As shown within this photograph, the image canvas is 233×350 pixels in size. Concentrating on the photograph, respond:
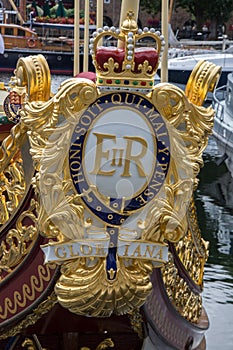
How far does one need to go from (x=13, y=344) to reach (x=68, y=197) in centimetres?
96

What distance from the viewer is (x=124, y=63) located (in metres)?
3.74

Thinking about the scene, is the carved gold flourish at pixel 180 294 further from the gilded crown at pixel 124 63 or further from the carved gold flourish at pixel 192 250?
the gilded crown at pixel 124 63

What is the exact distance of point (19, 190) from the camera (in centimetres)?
423

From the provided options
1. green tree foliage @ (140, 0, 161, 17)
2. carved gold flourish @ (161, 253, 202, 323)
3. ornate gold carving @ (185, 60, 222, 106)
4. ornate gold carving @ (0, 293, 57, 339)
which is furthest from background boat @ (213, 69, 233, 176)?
green tree foliage @ (140, 0, 161, 17)

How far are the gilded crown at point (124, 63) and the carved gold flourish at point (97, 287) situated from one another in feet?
2.55

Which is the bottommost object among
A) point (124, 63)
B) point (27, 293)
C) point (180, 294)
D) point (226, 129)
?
point (226, 129)

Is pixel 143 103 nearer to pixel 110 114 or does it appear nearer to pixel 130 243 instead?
pixel 110 114

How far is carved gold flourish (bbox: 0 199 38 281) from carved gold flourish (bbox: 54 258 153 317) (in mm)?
330

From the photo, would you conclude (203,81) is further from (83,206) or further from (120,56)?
(83,206)

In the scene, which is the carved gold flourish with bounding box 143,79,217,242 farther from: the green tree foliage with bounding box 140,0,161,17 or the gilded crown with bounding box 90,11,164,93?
the green tree foliage with bounding box 140,0,161,17

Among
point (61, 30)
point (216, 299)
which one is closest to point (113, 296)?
point (216, 299)

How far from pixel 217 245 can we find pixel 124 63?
595 centimetres

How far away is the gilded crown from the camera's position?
12.3 feet

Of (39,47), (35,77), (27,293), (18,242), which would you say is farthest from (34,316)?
(39,47)
